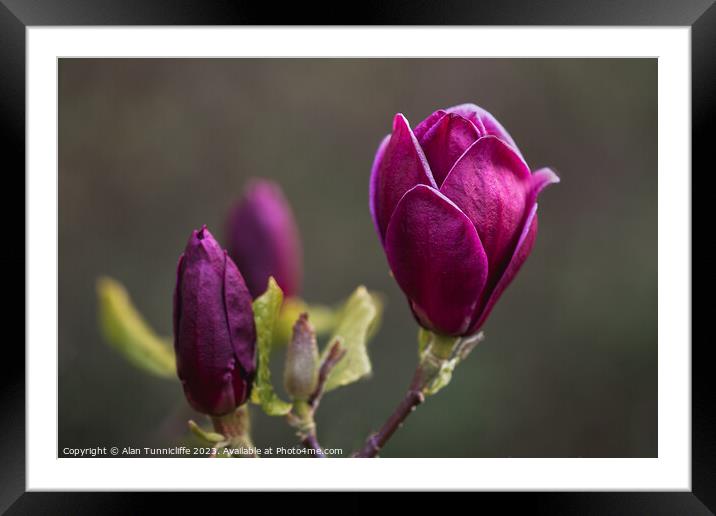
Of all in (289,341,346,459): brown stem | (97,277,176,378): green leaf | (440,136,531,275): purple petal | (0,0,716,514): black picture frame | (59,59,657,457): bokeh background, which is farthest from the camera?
(59,59,657,457): bokeh background

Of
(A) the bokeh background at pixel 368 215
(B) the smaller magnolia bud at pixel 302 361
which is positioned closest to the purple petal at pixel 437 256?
(B) the smaller magnolia bud at pixel 302 361

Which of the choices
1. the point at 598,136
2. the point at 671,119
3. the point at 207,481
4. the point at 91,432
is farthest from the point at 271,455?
the point at 598,136

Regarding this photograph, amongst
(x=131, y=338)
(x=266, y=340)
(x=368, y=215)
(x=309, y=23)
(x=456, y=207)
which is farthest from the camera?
(x=368, y=215)

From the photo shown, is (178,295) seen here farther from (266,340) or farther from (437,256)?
(437,256)

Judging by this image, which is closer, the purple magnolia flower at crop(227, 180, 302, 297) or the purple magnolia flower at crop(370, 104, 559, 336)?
the purple magnolia flower at crop(370, 104, 559, 336)

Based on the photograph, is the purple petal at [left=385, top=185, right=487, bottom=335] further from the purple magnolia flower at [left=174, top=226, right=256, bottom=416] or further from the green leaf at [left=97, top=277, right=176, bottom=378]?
the green leaf at [left=97, top=277, right=176, bottom=378]

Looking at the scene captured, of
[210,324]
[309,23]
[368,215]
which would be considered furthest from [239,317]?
[368,215]

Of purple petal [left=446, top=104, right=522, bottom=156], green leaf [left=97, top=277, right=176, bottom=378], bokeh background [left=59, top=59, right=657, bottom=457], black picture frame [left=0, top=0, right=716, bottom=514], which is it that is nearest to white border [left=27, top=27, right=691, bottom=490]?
black picture frame [left=0, top=0, right=716, bottom=514]

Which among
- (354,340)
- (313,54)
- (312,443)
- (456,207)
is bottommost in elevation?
(312,443)
